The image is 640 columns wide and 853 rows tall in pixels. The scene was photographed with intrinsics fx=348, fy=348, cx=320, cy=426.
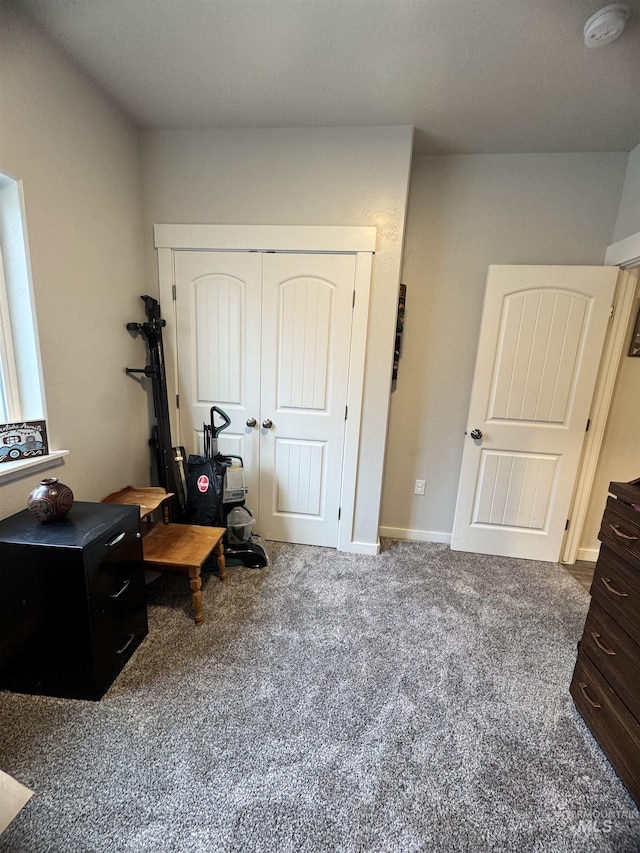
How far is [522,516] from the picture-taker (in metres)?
2.49

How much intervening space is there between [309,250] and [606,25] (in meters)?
1.46

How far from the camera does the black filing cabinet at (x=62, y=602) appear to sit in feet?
4.14

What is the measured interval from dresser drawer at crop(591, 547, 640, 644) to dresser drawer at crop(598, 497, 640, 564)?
0.12 feet

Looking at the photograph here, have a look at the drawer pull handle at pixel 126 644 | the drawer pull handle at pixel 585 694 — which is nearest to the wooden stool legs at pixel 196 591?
the drawer pull handle at pixel 126 644

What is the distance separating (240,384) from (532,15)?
6.98 ft

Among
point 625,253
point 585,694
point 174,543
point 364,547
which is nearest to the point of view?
point 585,694

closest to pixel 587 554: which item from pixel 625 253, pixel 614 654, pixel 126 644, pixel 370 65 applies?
pixel 614 654

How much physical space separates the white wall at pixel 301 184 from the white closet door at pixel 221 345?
292mm

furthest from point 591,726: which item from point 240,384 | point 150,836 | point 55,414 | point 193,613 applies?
point 55,414

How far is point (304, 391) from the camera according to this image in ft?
7.68

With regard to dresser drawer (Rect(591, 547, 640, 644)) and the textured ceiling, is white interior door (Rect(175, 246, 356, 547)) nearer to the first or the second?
the textured ceiling

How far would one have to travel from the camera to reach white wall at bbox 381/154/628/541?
7.06 ft

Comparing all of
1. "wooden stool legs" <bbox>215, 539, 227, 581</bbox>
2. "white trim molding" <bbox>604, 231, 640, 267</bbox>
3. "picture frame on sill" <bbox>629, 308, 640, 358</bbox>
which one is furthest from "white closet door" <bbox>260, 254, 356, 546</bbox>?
"picture frame on sill" <bbox>629, 308, 640, 358</bbox>

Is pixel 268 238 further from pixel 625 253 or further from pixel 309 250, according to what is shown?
pixel 625 253
